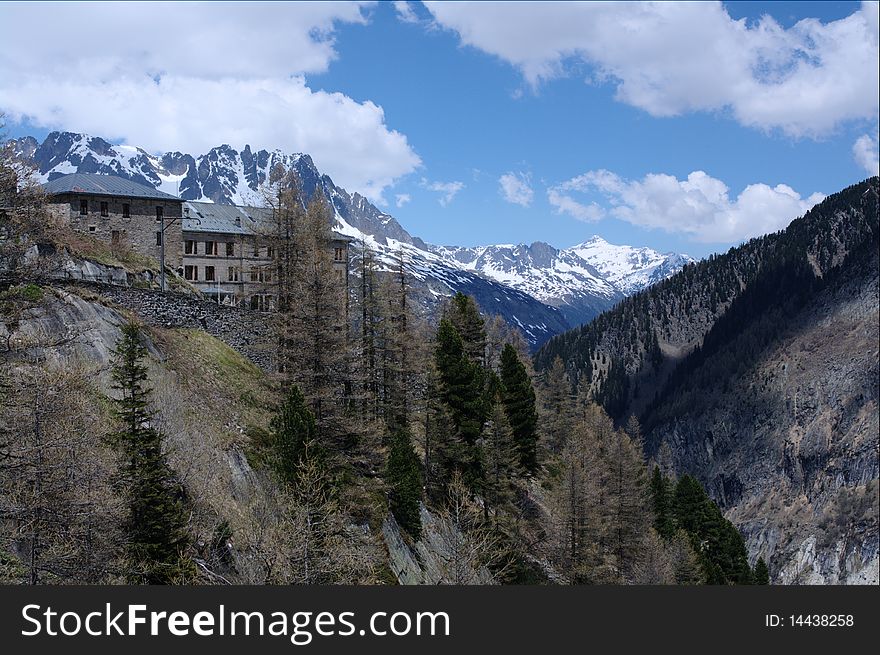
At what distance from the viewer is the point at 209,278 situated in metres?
70.6

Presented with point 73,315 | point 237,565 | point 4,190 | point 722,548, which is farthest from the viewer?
point 722,548

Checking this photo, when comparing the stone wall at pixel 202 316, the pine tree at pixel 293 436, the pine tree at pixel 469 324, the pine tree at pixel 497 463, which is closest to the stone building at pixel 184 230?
the stone wall at pixel 202 316

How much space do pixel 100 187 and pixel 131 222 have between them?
3.97 meters

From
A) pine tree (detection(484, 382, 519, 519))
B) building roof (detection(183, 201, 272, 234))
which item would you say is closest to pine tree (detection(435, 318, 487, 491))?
pine tree (detection(484, 382, 519, 519))

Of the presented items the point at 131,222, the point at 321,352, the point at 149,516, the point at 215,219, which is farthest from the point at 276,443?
the point at 215,219

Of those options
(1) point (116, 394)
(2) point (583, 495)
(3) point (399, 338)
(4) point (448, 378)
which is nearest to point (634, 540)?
(2) point (583, 495)

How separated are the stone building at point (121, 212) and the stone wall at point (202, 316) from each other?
50.5 ft

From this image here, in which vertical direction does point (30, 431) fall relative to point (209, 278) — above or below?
below

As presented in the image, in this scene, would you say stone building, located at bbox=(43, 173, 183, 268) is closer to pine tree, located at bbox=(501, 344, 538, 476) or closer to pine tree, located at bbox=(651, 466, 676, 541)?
pine tree, located at bbox=(501, 344, 538, 476)

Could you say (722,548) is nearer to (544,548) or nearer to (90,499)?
(544,548)

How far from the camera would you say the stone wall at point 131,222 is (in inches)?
2335

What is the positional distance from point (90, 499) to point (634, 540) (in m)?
50.0

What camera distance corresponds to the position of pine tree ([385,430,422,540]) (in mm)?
42219

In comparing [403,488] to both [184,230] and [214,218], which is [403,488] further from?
[214,218]
